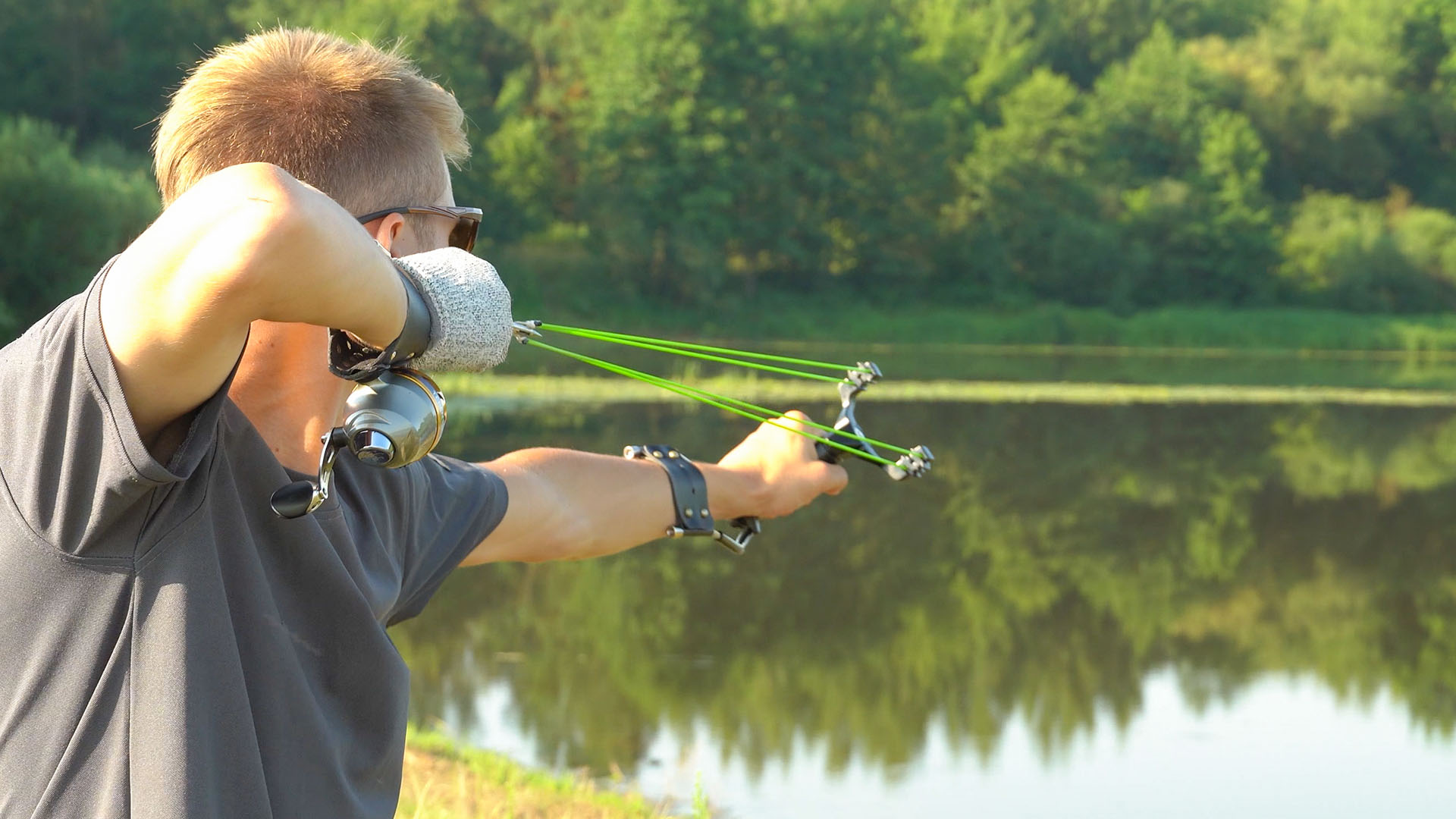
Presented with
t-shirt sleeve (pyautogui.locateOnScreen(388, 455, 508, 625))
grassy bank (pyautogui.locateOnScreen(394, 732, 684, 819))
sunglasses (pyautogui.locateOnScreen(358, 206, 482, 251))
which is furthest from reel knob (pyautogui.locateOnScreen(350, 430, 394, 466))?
grassy bank (pyautogui.locateOnScreen(394, 732, 684, 819))

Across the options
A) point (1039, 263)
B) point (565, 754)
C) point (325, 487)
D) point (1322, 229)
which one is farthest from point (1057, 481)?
point (1322, 229)

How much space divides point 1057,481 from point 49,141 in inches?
562

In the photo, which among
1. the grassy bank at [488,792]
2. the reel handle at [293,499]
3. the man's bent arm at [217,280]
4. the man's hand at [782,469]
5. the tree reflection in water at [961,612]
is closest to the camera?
the man's bent arm at [217,280]

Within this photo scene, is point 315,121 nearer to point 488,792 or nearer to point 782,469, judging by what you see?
Result: point 782,469

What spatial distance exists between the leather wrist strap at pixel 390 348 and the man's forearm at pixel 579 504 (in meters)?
0.72

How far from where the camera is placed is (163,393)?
1355mm

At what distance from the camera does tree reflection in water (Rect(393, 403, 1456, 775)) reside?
7.32 m

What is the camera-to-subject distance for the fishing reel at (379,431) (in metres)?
1.42

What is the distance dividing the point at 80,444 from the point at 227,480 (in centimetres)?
17

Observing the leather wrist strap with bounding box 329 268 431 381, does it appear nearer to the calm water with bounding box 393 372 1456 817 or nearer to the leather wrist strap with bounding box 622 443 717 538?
the leather wrist strap with bounding box 622 443 717 538

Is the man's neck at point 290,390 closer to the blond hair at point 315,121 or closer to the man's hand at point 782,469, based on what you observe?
the blond hair at point 315,121

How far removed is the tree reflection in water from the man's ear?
15.8 ft

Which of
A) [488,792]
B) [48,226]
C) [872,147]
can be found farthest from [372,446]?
[872,147]

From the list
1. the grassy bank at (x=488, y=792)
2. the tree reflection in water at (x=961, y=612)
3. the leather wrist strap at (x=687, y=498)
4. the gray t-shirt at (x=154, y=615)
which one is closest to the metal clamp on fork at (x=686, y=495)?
the leather wrist strap at (x=687, y=498)
